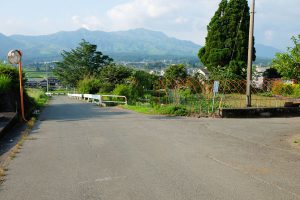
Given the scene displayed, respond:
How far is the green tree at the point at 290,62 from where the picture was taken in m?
9.76

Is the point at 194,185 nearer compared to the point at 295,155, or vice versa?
the point at 194,185

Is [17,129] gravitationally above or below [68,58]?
below

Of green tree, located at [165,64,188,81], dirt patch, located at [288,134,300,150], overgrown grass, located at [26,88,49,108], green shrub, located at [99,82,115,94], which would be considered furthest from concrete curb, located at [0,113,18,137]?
green tree, located at [165,64,188,81]

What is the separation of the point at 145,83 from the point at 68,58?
59.2 m

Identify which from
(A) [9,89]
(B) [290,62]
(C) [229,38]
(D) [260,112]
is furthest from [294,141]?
(C) [229,38]

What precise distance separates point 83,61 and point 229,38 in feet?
174

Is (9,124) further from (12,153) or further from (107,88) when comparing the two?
(107,88)

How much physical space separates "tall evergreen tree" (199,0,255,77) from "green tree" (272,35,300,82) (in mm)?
28557

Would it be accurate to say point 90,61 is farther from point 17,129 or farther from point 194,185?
point 194,185

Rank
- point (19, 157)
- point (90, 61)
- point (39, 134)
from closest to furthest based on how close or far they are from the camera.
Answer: point (19, 157) < point (39, 134) < point (90, 61)

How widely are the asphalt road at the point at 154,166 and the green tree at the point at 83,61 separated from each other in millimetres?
73934

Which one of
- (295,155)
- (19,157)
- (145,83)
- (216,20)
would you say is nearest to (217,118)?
(295,155)

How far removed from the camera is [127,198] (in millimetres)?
5320

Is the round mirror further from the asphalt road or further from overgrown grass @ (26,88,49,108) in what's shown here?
overgrown grass @ (26,88,49,108)
